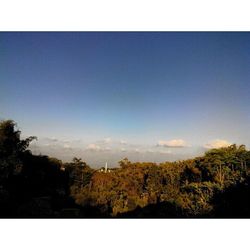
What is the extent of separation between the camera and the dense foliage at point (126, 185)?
5906mm

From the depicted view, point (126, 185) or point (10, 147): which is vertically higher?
point (10, 147)

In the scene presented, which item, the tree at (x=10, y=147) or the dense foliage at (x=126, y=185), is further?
the tree at (x=10, y=147)

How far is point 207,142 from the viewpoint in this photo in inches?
244

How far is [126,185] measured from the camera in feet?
21.5

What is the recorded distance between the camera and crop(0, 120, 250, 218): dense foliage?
19.4ft

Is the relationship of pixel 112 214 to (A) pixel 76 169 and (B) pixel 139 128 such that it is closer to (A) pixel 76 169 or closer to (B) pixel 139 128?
(A) pixel 76 169

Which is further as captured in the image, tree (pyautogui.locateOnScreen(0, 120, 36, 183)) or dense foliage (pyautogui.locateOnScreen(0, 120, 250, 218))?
tree (pyautogui.locateOnScreen(0, 120, 36, 183))

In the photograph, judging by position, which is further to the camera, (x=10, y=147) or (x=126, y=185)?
(x=126, y=185)
